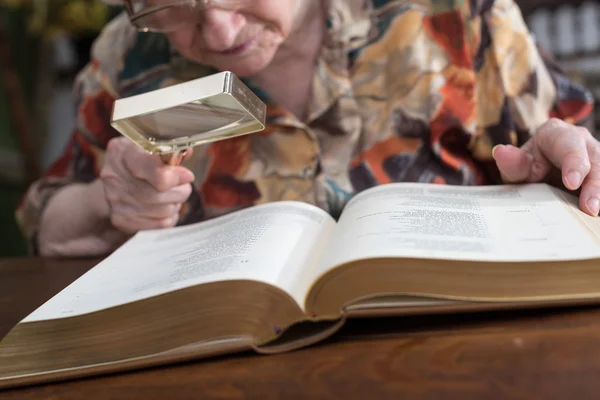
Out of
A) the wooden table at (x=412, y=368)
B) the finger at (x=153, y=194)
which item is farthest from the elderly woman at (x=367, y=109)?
the wooden table at (x=412, y=368)

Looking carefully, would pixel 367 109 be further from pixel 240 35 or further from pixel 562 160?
pixel 562 160

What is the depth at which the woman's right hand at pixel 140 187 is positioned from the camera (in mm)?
857

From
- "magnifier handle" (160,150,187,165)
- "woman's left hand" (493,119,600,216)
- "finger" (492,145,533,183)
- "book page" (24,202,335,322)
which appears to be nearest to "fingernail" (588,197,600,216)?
"woman's left hand" (493,119,600,216)

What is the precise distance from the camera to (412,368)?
452 millimetres

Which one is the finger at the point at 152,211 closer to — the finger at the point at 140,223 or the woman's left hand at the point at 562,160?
the finger at the point at 140,223

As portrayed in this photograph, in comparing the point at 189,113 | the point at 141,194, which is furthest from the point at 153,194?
the point at 189,113

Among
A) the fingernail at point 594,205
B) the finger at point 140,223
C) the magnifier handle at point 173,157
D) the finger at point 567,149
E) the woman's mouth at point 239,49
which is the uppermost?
the woman's mouth at point 239,49

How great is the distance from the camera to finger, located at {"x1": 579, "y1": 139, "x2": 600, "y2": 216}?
657 mm

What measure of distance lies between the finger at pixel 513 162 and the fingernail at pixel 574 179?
0.34ft

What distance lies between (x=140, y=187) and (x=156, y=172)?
0.06 meters

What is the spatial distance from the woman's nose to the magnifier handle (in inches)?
6.9

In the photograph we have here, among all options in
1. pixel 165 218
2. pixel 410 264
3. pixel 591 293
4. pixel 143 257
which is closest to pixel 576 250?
pixel 591 293

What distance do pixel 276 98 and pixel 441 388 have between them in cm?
74

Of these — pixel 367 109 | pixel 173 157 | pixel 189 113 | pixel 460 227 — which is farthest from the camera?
pixel 367 109
